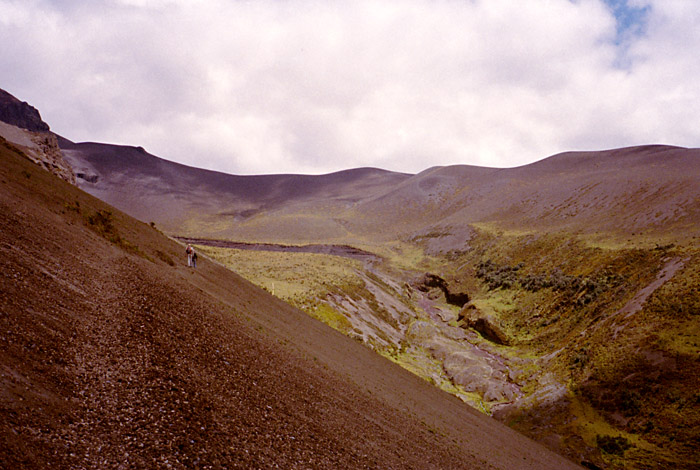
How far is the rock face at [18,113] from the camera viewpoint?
8856 cm

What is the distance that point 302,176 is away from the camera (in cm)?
18288

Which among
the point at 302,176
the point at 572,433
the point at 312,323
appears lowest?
the point at 572,433

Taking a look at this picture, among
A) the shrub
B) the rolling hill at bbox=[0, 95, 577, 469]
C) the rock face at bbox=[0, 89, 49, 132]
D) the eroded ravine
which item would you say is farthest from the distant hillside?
the rolling hill at bbox=[0, 95, 577, 469]

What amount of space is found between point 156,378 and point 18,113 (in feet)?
400

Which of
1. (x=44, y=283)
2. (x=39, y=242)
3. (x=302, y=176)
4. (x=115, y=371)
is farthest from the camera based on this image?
(x=302, y=176)

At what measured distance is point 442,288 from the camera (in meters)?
50.6

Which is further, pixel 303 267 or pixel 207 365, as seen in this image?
pixel 303 267

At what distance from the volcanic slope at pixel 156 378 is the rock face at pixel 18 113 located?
351 feet

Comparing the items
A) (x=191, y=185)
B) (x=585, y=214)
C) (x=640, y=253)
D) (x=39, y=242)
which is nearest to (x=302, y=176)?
(x=191, y=185)

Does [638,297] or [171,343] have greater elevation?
[638,297]

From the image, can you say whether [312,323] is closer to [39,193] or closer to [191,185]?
[39,193]

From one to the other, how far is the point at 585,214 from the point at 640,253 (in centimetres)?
2642

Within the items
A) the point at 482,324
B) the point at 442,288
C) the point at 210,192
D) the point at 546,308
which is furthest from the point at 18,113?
the point at 546,308

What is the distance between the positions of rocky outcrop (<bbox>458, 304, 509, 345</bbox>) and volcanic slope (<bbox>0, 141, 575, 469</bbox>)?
15.5m
